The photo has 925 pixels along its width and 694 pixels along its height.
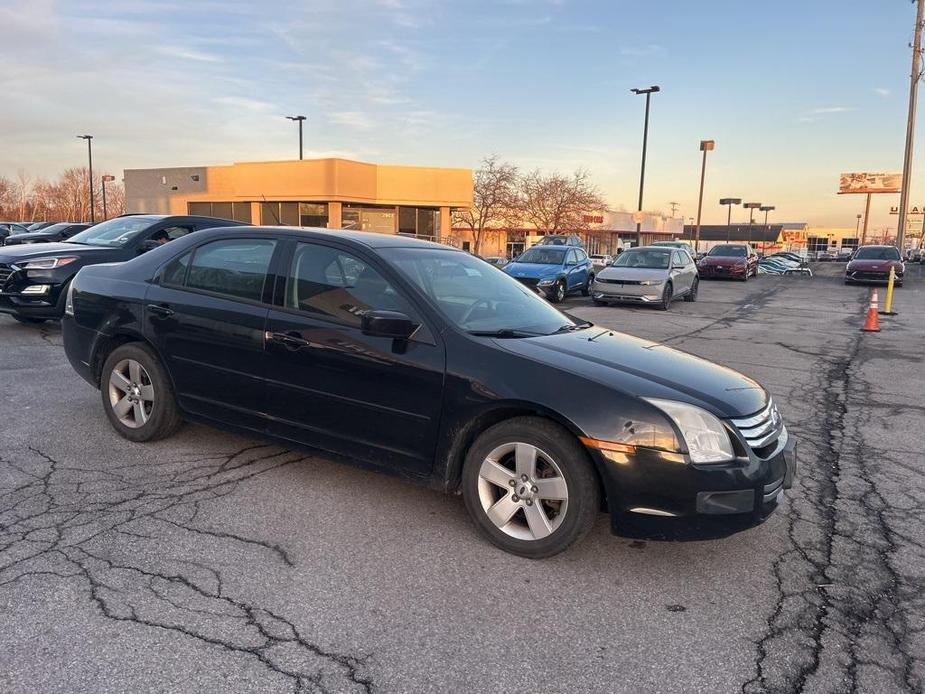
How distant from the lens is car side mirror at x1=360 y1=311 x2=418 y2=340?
3492 millimetres

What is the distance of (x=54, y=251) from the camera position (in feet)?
29.2

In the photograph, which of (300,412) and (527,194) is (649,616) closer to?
(300,412)

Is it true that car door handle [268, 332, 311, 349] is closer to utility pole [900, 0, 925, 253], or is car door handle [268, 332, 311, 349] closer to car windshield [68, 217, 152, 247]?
car windshield [68, 217, 152, 247]

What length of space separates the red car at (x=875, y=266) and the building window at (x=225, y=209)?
32.5 m

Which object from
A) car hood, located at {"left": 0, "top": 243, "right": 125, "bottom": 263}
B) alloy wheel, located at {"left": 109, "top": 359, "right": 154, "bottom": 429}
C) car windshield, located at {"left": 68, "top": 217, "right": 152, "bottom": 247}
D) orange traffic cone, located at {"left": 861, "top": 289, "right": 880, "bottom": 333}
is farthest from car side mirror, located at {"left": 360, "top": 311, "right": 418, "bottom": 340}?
orange traffic cone, located at {"left": 861, "top": 289, "right": 880, "bottom": 333}

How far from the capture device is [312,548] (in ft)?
11.2

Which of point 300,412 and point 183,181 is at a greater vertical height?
point 183,181

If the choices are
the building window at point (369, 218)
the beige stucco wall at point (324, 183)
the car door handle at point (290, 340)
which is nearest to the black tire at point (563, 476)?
the car door handle at point (290, 340)

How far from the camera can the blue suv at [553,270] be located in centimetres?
1675

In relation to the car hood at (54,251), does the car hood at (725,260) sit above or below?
above

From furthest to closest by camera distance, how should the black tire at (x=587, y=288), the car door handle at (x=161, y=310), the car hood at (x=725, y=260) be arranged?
the car hood at (x=725, y=260) < the black tire at (x=587, y=288) < the car door handle at (x=161, y=310)

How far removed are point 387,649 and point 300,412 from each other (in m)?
1.72

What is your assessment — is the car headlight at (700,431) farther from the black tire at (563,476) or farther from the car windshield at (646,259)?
the car windshield at (646,259)

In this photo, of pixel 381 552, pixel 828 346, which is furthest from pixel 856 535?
pixel 828 346
